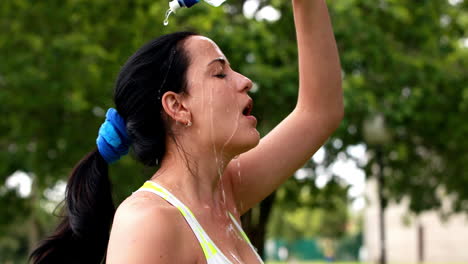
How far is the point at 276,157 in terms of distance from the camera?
265 centimetres

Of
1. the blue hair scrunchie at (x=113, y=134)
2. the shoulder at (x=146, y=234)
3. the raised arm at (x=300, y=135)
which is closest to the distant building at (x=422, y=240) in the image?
the raised arm at (x=300, y=135)

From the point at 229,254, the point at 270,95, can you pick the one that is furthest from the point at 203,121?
the point at 270,95

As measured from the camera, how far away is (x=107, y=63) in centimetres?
1019

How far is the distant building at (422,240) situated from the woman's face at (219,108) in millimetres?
36434

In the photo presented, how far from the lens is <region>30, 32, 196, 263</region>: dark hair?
92.8 inches

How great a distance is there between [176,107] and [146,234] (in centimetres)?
49

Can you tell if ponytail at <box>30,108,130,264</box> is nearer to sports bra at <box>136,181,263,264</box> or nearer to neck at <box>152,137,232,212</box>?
neck at <box>152,137,232,212</box>

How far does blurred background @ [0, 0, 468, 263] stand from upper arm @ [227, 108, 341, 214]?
555cm

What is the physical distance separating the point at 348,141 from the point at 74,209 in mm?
9327

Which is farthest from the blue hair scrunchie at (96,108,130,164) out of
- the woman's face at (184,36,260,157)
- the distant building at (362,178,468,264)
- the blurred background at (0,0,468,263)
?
the distant building at (362,178,468,264)

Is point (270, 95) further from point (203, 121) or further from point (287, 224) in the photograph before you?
point (287, 224)

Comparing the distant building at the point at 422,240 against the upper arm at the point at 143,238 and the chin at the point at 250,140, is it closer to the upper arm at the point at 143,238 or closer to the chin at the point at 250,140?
the chin at the point at 250,140

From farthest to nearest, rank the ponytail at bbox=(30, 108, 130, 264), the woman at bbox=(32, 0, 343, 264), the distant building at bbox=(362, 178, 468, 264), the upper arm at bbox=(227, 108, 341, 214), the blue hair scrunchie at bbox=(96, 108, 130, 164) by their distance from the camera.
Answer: the distant building at bbox=(362, 178, 468, 264) → the upper arm at bbox=(227, 108, 341, 214) → the ponytail at bbox=(30, 108, 130, 264) → the blue hair scrunchie at bbox=(96, 108, 130, 164) → the woman at bbox=(32, 0, 343, 264)

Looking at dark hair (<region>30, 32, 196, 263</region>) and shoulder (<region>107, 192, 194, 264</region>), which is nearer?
shoulder (<region>107, 192, 194, 264</region>)
